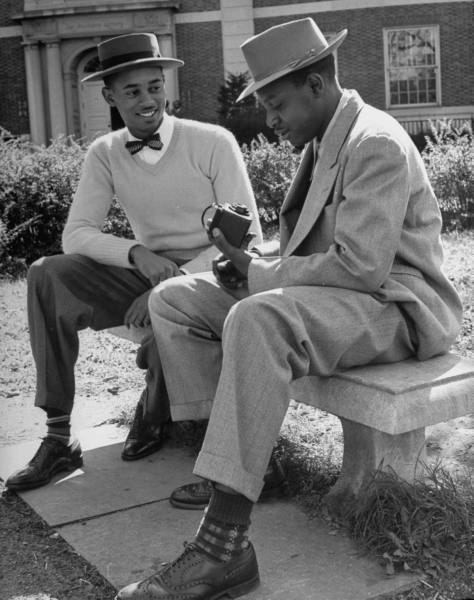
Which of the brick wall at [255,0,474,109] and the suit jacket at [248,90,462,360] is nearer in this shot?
the suit jacket at [248,90,462,360]

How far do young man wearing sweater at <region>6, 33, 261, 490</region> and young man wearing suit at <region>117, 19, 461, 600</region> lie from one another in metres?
0.51

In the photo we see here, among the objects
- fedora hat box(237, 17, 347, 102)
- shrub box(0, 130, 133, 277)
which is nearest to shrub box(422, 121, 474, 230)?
shrub box(0, 130, 133, 277)

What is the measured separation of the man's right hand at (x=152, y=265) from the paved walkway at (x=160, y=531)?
761mm

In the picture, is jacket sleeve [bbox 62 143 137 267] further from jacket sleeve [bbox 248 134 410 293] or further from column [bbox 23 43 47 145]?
column [bbox 23 43 47 145]

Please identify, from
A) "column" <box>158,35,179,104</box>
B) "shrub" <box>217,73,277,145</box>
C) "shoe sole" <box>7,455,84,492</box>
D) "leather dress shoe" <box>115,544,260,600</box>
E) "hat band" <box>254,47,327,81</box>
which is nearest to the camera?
"leather dress shoe" <box>115,544,260,600</box>

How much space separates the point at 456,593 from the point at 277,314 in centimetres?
90

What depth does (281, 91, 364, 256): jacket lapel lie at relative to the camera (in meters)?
2.85

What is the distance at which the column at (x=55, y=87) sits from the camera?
22.9 meters

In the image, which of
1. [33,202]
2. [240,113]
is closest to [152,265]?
[33,202]

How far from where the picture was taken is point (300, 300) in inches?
102

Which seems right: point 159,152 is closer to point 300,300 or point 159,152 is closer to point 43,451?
point 43,451

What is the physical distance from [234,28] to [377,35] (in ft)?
12.3

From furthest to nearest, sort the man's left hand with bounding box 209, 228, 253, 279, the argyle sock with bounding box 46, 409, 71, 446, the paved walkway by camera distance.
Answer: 1. the argyle sock with bounding box 46, 409, 71, 446
2. the man's left hand with bounding box 209, 228, 253, 279
3. the paved walkway

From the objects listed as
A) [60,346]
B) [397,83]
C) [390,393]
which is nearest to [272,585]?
[390,393]
